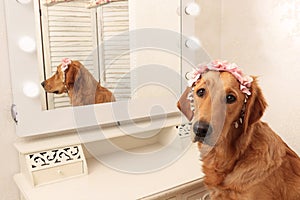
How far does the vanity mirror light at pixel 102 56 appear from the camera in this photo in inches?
43.5

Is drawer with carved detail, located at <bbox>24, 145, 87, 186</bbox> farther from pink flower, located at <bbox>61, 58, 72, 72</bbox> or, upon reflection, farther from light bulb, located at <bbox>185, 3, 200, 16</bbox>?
light bulb, located at <bbox>185, 3, 200, 16</bbox>

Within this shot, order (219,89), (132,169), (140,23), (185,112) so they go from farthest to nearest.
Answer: (140,23) < (132,169) < (185,112) < (219,89)

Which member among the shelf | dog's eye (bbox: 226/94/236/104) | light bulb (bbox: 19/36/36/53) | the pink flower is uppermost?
light bulb (bbox: 19/36/36/53)

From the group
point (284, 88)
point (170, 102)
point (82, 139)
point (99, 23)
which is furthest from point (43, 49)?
point (284, 88)

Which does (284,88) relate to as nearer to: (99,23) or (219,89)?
(219,89)

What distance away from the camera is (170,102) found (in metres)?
1.48

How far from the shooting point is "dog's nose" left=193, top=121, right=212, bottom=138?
812 millimetres

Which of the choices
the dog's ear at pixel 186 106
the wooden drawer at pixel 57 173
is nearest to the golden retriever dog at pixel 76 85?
the wooden drawer at pixel 57 173

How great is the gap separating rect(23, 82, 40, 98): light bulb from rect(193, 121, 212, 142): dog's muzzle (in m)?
0.63

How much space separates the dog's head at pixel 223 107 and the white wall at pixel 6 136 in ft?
2.38

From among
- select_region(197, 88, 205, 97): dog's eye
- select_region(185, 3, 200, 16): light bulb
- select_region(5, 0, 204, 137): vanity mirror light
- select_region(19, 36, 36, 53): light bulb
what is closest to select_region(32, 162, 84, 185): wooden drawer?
select_region(5, 0, 204, 137): vanity mirror light

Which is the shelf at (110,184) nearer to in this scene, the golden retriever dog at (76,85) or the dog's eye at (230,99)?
the golden retriever dog at (76,85)

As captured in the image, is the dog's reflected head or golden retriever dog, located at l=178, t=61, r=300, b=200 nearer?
golden retriever dog, located at l=178, t=61, r=300, b=200

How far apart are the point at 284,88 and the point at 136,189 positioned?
0.84m
